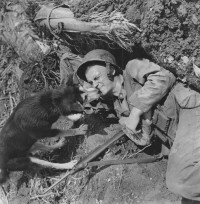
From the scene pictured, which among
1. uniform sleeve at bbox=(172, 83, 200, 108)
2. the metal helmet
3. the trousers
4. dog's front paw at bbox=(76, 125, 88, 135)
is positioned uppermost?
the metal helmet

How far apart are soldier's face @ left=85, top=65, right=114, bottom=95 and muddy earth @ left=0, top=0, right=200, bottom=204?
408mm

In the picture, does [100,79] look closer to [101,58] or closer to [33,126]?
[101,58]

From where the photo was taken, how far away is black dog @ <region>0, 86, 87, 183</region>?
15.8ft

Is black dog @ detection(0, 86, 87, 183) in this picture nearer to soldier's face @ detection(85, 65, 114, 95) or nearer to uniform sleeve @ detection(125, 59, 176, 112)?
soldier's face @ detection(85, 65, 114, 95)

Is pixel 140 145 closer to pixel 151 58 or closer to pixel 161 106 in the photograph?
pixel 161 106

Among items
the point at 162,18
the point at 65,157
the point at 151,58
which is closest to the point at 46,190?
the point at 65,157

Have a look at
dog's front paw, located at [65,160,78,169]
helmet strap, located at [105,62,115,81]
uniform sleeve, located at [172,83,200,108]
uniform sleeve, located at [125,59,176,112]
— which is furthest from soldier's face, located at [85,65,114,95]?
dog's front paw, located at [65,160,78,169]

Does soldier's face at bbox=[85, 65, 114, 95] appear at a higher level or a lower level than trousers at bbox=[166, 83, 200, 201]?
higher

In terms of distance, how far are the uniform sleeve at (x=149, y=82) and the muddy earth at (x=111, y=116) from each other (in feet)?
0.40

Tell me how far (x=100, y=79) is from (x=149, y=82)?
2.23ft

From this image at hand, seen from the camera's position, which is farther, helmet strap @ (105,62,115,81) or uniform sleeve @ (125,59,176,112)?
helmet strap @ (105,62,115,81)

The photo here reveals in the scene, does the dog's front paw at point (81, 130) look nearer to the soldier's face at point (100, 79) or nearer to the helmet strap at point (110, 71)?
the soldier's face at point (100, 79)

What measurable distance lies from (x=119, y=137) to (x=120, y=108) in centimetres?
39

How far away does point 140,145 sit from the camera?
15.4 ft
